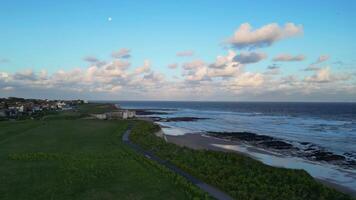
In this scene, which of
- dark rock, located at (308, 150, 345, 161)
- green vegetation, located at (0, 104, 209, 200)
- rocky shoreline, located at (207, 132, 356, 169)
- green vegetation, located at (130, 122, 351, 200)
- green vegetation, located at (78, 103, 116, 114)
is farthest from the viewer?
green vegetation, located at (78, 103, 116, 114)

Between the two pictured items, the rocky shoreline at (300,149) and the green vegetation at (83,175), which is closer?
the green vegetation at (83,175)

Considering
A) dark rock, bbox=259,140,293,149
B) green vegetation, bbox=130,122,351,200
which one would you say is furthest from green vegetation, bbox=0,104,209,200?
dark rock, bbox=259,140,293,149

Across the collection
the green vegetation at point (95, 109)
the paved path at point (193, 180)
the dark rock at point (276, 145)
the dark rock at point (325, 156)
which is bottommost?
the dark rock at point (325, 156)

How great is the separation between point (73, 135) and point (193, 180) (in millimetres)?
23951

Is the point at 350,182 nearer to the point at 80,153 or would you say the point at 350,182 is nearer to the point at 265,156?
the point at 265,156

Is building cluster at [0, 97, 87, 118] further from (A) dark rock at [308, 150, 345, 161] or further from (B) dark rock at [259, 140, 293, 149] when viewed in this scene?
(A) dark rock at [308, 150, 345, 161]

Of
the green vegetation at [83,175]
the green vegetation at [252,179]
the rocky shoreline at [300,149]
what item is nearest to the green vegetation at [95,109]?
the rocky shoreline at [300,149]

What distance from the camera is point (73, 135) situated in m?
39.0

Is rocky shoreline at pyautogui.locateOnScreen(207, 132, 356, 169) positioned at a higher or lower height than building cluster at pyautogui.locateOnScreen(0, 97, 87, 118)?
lower

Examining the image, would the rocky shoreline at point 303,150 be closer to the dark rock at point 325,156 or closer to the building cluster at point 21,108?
the dark rock at point 325,156

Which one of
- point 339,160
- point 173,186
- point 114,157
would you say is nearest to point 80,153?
point 114,157

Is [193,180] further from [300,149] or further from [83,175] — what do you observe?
[300,149]

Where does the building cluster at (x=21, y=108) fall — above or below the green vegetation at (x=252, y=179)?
above

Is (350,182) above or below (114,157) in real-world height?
below
